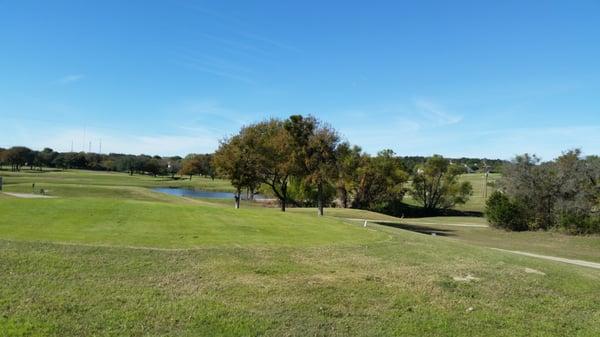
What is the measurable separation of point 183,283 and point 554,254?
20.3 meters

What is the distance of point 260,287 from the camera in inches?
366

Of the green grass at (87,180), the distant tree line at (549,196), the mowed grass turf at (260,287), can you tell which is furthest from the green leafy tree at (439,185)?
the mowed grass turf at (260,287)

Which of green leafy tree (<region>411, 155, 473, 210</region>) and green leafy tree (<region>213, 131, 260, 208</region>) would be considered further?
green leafy tree (<region>411, 155, 473, 210</region>)

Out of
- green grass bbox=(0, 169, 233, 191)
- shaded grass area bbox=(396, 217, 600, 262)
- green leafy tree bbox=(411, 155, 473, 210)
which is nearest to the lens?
shaded grass area bbox=(396, 217, 600, 262)

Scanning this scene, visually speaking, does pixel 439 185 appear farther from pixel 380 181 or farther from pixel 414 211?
pixel 380 181

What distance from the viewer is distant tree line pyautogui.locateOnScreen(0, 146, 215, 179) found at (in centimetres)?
13950

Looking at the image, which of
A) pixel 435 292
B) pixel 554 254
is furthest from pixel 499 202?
pixel 435 292

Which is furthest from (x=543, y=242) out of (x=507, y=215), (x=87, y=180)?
(x=87, y=180)

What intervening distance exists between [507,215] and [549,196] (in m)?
3.17

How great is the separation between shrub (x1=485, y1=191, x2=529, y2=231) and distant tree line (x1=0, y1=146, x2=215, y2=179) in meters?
108

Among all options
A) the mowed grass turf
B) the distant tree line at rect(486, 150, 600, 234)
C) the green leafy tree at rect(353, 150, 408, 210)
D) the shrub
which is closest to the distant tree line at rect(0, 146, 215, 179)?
the green leafy tree at rect(353, 150, 408, 210)

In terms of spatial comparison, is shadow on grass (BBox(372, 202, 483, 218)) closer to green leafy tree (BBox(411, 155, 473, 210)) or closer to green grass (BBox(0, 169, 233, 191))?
green leafy tree (BBox(411, 155, 473, 210))

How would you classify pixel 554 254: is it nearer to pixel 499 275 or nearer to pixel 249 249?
pixel 499 275

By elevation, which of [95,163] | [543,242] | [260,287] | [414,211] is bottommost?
[414,211]
